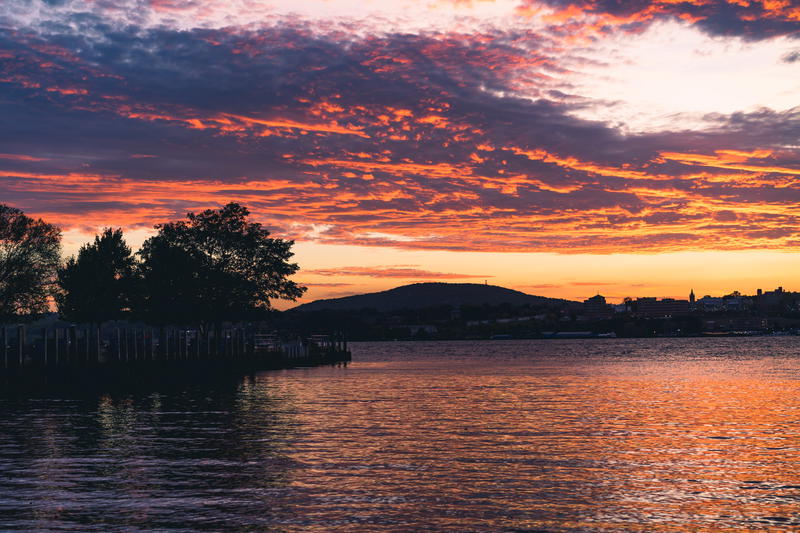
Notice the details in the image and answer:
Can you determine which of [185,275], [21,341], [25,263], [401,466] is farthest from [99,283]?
[401,466]

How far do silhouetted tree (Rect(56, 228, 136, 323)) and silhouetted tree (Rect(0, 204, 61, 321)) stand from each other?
15.6 m

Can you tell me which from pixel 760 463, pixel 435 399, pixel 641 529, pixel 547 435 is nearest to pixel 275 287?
pixel 435 399

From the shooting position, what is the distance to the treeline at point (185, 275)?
103812 millimetres

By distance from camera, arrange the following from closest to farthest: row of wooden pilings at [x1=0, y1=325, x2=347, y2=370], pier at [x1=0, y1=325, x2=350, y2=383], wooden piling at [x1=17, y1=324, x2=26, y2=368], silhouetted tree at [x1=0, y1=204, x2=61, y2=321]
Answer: wooden piling at [x1=17, y1=324, x2=26, y2=368] < pier at [x1=0, y1=325, x2=350, y2=383] < row of wooden pilings at [x1=0, y1=325, x2=347, y2=370] < silhouetted tree at [x1=0, y1=204, x2=61, y2=321]

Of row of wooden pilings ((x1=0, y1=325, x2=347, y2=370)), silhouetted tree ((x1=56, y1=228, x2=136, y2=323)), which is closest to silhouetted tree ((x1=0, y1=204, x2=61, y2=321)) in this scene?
row of wooden pilings ((x1=0, y1=325, x2=347, y2=370))

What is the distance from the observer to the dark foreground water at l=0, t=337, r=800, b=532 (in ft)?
64.1

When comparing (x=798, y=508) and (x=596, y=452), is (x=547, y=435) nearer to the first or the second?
(x=596, y=452)

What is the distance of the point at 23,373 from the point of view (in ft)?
202

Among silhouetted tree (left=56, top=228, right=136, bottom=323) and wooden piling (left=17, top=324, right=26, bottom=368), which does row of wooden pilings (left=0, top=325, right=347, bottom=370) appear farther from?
silhouetted tree (left=56, top=228, right=136, bottom=323)

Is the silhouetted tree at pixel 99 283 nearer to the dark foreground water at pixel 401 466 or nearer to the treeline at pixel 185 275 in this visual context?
the treeline at pixel 185 275

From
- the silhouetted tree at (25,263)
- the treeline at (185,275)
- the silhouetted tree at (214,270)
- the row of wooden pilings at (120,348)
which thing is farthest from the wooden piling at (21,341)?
the silhouetted tree at (214,270)

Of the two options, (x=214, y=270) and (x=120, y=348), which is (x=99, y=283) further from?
(x=120, y=348)

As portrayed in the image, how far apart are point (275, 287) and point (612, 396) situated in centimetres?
6208

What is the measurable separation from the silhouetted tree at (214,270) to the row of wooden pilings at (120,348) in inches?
171
